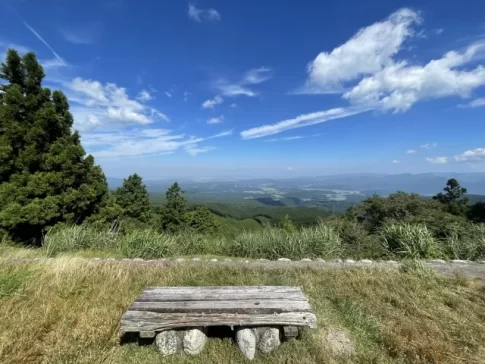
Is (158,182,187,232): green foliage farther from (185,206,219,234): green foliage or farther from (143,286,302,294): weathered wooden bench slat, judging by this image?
(143,286,302,294): weathered wooden bench slat

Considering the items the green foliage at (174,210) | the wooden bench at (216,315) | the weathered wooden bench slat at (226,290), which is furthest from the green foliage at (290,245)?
the green foliage at (174,210)

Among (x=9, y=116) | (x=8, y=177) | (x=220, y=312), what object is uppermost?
(x=9, y=116)

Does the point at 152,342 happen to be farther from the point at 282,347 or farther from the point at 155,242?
the point at 155,242

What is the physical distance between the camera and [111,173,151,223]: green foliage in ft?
66.4

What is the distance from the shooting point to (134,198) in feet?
68.1

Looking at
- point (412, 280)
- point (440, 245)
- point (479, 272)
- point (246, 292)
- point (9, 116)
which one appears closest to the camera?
point (246, 292)

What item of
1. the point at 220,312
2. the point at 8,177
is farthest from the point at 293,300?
the point at 8,177

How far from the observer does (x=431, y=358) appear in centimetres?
215

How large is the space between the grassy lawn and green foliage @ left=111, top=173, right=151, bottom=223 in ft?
56.0

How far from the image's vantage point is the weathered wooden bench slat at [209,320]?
2.30m

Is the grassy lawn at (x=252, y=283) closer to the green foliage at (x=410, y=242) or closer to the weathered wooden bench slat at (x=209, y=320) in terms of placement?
the weathered wooden bench slat at (x=209, y=320)

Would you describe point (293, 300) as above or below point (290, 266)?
above

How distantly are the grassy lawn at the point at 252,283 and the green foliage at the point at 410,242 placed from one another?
5.19ft

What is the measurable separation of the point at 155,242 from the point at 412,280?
4.91m
